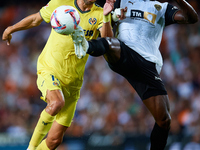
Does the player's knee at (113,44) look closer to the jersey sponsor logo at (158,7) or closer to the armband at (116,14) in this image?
the armband at (116,14)

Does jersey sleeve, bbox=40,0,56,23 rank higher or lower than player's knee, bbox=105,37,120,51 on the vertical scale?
higher

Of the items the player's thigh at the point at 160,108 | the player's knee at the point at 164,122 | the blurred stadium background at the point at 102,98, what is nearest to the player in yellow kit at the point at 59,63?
the player's thigh at the point at 160,108

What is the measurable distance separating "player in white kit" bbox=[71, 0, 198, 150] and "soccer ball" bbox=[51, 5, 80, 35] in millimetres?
657

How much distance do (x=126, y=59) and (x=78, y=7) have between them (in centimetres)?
88

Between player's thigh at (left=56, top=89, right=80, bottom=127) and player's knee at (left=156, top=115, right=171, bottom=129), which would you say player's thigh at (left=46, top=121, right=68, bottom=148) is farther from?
player's knee at (left=156, top=115, right=171, bottom=129)

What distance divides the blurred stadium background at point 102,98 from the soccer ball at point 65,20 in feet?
11.3

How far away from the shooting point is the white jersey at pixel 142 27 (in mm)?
3368

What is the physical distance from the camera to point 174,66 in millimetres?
7496

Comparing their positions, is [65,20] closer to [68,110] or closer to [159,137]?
[68,110]

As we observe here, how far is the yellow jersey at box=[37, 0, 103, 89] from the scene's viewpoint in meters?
3.45

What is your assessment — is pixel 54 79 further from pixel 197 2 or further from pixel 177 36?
pixel 197 2

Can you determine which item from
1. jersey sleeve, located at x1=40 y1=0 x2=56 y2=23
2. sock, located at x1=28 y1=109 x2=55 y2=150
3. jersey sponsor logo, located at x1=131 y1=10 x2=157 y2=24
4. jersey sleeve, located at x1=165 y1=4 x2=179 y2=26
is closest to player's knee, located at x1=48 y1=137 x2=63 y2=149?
sock, located at x1=28 y1=109 x2=55 y2=150

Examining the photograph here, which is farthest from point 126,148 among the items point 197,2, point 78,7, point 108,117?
point 197,2

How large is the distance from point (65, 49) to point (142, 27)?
3.11ft
